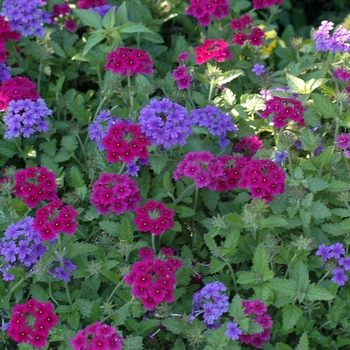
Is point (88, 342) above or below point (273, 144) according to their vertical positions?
above

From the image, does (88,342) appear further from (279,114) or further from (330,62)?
(330,62)

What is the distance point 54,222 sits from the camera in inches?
119

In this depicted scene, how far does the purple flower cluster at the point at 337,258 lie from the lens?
3.03 meters

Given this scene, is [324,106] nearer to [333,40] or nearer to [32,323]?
[333,40]

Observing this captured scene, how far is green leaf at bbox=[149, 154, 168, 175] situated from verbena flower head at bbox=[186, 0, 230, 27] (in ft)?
3.96

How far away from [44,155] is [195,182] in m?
1.05

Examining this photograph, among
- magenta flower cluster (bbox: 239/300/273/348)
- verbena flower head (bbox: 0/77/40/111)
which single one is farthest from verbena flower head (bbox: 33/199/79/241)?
verbena flower head (bbox: 0/77/40/111)

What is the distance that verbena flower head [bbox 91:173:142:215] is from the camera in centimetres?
324

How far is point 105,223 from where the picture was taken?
341 cm

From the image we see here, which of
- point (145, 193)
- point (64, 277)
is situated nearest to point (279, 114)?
point (145, 193)

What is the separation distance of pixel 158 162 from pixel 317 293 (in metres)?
1.09

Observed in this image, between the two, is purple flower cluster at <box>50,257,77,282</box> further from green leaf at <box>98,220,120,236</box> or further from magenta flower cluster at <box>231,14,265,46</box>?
magenta flower cluster at <box>231,14,265,46</box>

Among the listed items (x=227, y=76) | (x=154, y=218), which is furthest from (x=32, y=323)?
(x=227, y=76)

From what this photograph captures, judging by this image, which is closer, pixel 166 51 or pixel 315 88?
pixel 315 88
